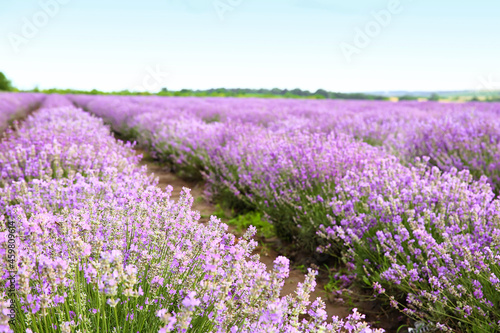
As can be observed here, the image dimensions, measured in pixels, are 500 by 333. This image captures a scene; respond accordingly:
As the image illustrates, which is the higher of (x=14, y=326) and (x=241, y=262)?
(x=241, y=262)

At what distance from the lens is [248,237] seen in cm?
146

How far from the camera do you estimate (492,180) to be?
3939mm

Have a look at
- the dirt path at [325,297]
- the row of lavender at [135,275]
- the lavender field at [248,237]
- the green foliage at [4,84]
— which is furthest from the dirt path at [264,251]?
the green foliage at [4,84]

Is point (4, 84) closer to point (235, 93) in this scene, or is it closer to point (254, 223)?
point (235, 93)

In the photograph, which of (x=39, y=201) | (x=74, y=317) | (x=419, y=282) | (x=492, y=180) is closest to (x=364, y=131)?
(x=492, y=180)

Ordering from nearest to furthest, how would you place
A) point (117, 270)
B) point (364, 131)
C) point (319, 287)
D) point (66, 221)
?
1. point (117, 270)
2. point (66, 221)
3. point (319, 287)
4. point (364, 131)

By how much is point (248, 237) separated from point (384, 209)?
1302 millimetres

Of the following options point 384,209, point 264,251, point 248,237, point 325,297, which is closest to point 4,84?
point 264,251

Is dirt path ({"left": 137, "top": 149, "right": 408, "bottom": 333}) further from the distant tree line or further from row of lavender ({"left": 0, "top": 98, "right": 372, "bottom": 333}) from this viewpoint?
the distant tree line

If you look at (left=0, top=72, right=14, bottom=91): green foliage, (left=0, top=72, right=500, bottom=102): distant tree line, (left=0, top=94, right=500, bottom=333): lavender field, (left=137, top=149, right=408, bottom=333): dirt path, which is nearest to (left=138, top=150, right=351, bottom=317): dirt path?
(left=137, top=149, right=408, bottom=333): dirt path

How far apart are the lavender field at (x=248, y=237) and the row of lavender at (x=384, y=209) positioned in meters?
0.02

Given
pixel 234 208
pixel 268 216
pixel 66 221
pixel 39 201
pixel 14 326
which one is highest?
pixel 66 221

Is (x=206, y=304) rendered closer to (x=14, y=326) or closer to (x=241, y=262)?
(x=241, y=262)

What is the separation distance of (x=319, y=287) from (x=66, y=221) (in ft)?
6.74
